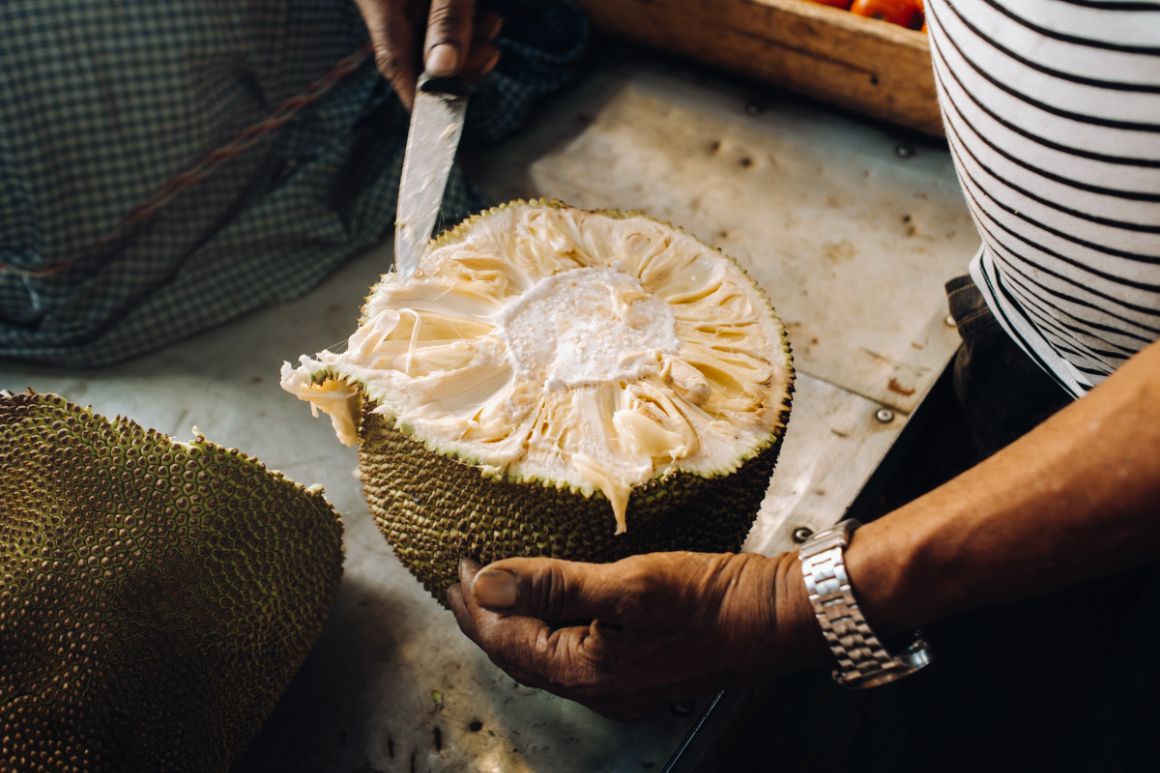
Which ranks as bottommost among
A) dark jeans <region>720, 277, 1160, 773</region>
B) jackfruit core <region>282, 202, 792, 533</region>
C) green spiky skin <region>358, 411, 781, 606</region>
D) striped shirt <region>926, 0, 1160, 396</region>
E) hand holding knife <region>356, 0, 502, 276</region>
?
dark jeans <region>720, 277, 1160, 773</region>

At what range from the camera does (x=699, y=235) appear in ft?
5.19

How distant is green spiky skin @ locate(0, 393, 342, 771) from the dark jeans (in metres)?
0.64

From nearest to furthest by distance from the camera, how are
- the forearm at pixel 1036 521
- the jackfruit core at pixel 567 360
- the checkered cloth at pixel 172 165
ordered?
1. the forearm at pixel 1036 521
2. the jackfruit core at pixel 567 360
3. the checkered cloth at pixel 172 165

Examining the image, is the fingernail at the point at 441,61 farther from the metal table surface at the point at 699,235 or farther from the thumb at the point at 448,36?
the metal table surface at the point at 699,235

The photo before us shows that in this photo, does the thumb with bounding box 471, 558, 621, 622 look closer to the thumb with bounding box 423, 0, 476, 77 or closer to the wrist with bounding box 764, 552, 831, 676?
the wrist with bounding box 764, 552, 831, 676

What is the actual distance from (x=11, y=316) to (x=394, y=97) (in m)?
0.74

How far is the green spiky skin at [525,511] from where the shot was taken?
2.82 feet

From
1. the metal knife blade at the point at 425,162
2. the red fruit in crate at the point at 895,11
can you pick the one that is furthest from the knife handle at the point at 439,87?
the red fruit in crate at the point at 895,11

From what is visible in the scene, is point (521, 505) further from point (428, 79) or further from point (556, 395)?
point (428, 79)

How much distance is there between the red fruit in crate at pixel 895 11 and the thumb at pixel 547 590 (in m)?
1.30

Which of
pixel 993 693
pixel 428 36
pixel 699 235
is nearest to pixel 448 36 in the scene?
pixel 428 36

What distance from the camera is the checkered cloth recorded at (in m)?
1.40

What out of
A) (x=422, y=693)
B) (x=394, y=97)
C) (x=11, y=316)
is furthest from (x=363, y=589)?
(x=394, y=97)

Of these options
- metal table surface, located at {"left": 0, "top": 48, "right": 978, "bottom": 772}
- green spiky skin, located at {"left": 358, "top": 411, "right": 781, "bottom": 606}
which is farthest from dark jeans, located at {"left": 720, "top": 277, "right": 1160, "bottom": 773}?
green spiky skin, located at {"left": 358, "top": 411, "right": 781, "bottom": 606}
